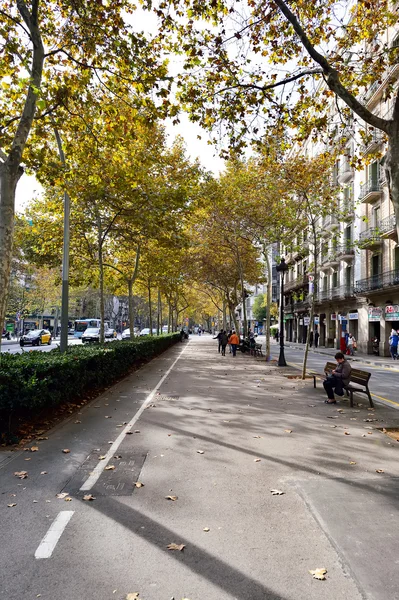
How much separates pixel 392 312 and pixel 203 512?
1068 inches

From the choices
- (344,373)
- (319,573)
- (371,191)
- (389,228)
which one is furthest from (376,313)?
(319,573)

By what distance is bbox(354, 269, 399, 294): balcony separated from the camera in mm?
27625

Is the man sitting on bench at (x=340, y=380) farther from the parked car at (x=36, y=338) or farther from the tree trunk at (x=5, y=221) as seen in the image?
the parked car at (x=36, y=338)

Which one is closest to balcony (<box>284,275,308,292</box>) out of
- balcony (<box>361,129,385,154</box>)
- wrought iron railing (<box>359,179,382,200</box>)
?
wrought iron railing (<box>359,179,382,200</box>)

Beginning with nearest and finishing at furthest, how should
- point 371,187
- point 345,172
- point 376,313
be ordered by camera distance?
1. point 376,313
2. point 371,187
3. point 345,172

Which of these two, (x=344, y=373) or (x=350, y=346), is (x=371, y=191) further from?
(x=344, y=373)

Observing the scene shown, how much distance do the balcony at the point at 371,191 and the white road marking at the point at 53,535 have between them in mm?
30462

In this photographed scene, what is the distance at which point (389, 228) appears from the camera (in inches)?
1078

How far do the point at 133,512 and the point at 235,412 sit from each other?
196 inches

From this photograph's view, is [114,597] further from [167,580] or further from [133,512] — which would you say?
[133,512]

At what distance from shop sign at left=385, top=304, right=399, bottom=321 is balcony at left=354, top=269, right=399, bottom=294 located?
1359 mm

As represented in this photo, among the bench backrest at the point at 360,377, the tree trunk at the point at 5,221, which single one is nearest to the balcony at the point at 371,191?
the bench backrest at the point at 360,377

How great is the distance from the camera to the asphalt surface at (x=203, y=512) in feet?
9.43

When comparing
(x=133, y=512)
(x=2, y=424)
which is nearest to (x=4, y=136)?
(x=2, y=424)
